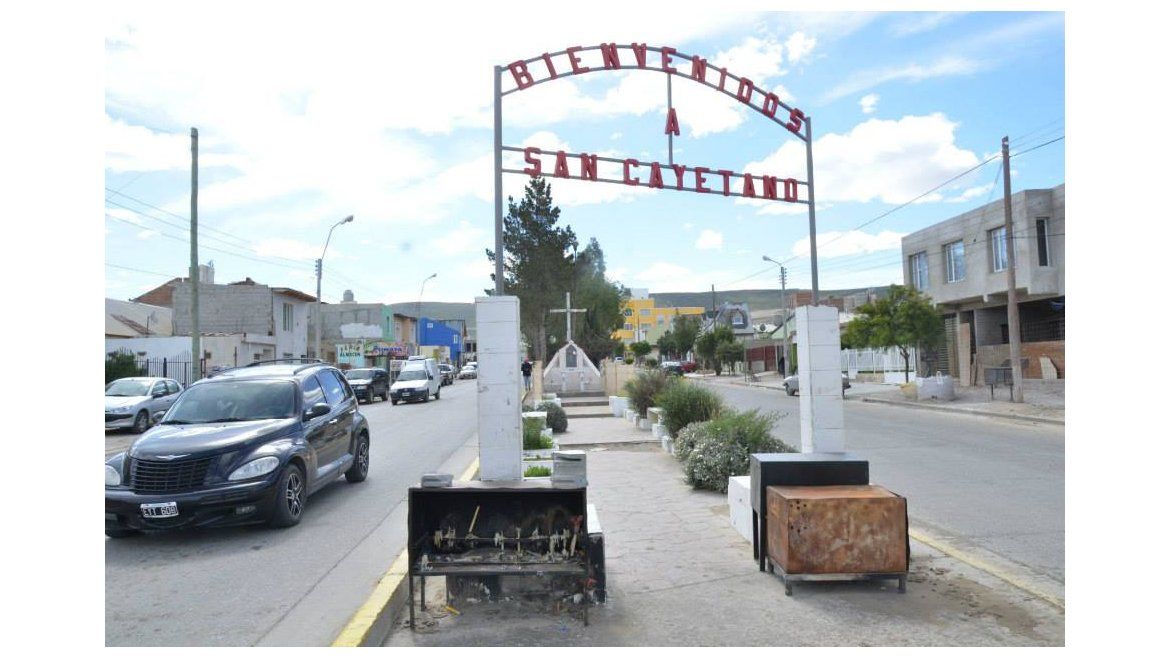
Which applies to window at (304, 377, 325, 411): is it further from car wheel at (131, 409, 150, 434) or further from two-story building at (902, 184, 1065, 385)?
two-story building at (902, 184, 1065, 385)

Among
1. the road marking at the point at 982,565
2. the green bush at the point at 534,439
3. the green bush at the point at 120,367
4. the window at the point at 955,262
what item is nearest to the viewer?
the road marking at the point at 982,565

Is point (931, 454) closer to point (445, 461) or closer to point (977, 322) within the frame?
point (445, 461)

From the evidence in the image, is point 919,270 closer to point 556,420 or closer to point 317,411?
point 556,420

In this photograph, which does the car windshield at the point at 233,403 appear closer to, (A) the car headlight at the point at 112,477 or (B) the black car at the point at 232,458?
(B) the black car at the point at 232,458

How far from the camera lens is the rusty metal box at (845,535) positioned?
212 inches

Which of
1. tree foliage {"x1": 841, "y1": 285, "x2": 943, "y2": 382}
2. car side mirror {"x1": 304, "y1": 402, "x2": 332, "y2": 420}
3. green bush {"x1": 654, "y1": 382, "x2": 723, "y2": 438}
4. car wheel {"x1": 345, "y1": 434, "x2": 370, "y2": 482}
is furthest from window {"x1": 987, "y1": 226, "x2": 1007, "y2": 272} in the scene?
car side mirror {"x1": 304, "y1": 402, "x2": 332, "y2": 420}

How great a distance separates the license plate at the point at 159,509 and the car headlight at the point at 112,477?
1.59ft

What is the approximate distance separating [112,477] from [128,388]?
1663 cm

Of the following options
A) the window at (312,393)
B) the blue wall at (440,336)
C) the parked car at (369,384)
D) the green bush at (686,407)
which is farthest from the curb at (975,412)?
the blue wall at (440,336)

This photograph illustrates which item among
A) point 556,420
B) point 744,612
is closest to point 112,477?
point 744,612

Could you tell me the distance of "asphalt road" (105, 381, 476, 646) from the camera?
5.06 metres

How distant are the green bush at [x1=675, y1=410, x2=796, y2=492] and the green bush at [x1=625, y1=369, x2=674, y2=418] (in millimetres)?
8395

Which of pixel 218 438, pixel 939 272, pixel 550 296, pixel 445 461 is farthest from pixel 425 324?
A: pixel 218 438

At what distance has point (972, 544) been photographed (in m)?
7.01
